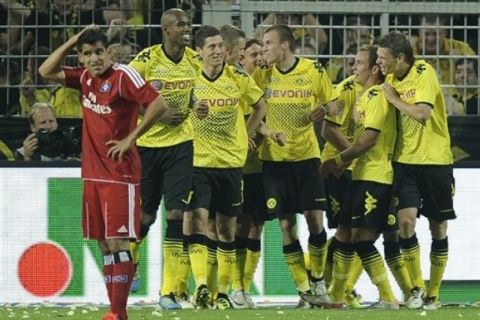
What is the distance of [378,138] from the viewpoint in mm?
14445

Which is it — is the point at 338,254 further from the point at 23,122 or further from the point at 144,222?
the point at 23,122

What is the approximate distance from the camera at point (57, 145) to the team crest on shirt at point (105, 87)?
4.79 m

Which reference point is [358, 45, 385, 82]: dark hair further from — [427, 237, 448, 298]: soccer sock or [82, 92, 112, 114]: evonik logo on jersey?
[82, 92, 112, 114]: evonik logo on jersey

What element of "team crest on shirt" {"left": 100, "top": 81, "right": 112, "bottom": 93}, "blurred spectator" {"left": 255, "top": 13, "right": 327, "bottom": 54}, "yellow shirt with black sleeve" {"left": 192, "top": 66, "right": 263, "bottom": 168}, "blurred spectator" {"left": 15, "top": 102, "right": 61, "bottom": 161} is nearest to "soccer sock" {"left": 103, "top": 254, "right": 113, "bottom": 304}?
"team crest on shirt" {"left": 100, "top": 81, "right": 112, "bottom": 93}

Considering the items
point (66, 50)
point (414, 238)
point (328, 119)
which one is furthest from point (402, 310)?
point (66, 50)

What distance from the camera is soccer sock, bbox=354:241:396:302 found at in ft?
47.4

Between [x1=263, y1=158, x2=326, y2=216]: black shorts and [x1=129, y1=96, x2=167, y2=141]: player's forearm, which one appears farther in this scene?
[x1=263, y1=158, x2=326, y2=216]: black shorts

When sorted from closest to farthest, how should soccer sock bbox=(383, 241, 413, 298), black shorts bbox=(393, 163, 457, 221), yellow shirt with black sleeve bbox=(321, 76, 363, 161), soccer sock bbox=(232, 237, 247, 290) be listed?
1. black shorts bbox=(393, 163, 457, 221)
2. soccer sock bbox=(383, 241, 413, 298)
3. yellow shirt with black sleeve bbox=(321, 76, 363, 161)
4. soccer sock bbox=(232, 237, 247, 290)

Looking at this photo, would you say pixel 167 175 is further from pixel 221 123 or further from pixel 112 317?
pixel 112 317

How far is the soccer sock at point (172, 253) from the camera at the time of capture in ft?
46.7

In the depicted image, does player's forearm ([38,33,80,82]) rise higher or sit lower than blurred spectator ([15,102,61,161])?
higher

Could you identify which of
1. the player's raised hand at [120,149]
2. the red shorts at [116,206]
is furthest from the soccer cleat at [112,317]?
the player's raised hand at [120,149]

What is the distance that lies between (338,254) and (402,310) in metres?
0.96

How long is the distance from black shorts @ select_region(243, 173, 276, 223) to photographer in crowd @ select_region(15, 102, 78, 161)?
6.38 feet
